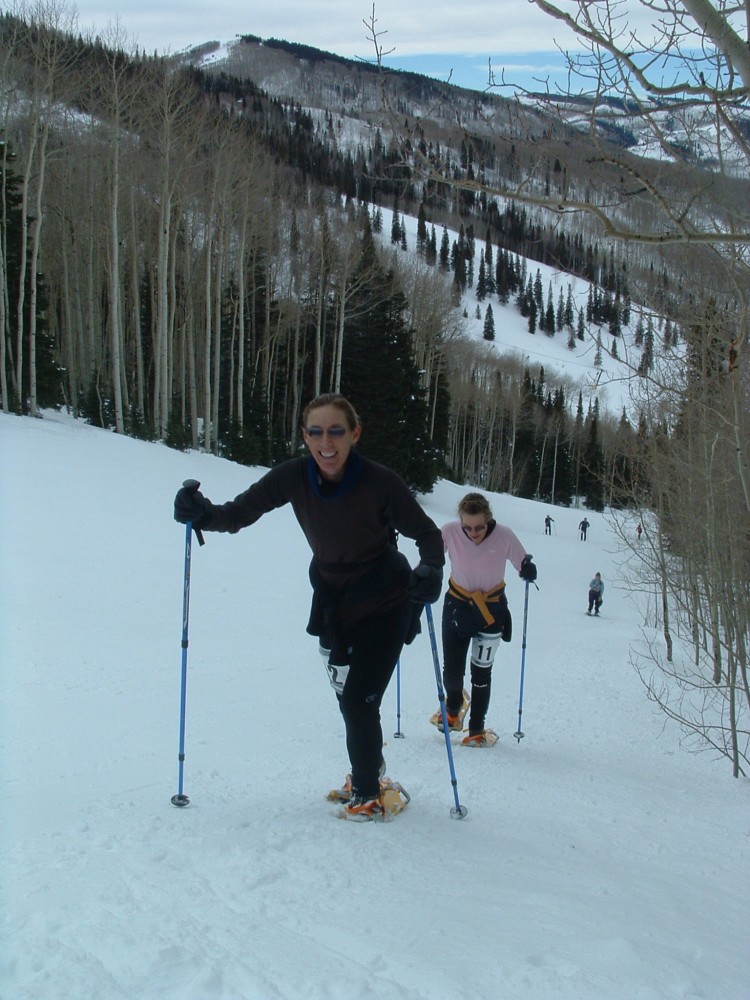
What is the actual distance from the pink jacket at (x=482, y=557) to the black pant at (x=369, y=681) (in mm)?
1971

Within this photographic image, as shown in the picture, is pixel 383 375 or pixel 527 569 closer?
pixel 527 569

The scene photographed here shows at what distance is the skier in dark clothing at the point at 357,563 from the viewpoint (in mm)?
3682

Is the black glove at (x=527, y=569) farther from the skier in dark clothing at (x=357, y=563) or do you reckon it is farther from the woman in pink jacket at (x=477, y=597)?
the skier in dark clothing at (x=357, y=563)

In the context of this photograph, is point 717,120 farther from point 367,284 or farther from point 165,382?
point 367,284

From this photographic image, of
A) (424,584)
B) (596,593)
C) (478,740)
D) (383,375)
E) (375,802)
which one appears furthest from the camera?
(383,375)

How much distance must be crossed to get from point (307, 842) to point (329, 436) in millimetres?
1937

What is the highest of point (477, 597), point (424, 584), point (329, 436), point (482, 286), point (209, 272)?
point (482, 286)

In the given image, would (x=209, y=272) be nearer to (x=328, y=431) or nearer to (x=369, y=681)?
(x=328, y=431)

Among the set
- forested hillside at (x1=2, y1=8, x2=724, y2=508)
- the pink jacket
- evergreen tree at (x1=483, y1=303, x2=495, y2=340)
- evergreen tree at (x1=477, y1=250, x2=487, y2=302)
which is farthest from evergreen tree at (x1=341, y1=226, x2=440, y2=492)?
evergreen tree at (x1=477, y1=250, x2=487, y2=302)

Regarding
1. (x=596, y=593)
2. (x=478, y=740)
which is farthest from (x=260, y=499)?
(x=596, y=593)

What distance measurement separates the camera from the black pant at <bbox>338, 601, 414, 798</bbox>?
12.2 feet

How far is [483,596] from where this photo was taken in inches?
227

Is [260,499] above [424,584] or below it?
above

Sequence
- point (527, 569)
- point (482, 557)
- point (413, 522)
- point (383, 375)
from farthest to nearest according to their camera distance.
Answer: point (383, 375) < point (527, 569) < point (482, 557) < point (413, 522)
